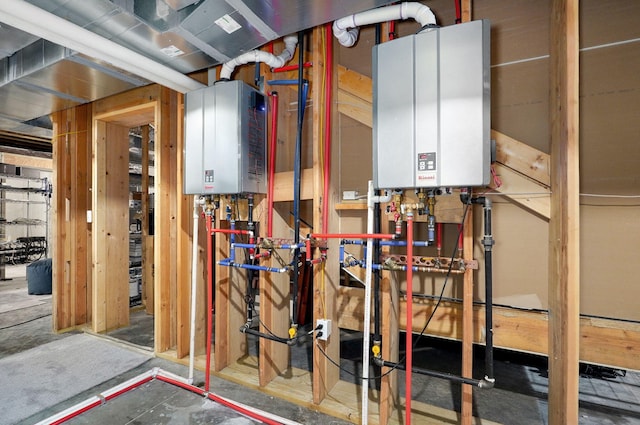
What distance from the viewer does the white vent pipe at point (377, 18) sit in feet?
5.39

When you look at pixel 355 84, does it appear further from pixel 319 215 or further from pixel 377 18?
pixel 319 215

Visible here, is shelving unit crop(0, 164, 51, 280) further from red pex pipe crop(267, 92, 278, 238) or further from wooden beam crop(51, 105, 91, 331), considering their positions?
red pex pipe crop(267, 92, 278, 238)

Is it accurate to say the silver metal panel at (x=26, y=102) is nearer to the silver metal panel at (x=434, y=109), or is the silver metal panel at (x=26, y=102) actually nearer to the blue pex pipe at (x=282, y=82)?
the blue pex pipe at (x=282, y=82)

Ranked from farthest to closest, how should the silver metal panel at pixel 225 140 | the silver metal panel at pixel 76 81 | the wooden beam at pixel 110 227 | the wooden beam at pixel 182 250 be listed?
the wooden beam at pixel 110 227 < the wooden beam at pixel 182 250 < the silver metal panel at pixel 76 81 < the silver metal panel at pixel 225 140

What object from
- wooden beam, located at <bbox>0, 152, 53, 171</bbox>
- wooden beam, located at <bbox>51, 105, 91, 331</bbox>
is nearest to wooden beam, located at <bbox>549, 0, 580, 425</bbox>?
wooden beam, located at <bbox>51, 105, 91, 331</bbox>

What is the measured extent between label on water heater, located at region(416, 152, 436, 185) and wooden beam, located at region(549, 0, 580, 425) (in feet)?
1.85

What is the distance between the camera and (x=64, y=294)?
3.46 metres

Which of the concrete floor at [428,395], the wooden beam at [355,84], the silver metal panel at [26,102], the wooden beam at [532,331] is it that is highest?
the silver metal panel at [26,102]

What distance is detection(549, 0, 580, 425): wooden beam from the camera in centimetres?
138

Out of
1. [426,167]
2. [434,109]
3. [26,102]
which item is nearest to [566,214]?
[426,167]

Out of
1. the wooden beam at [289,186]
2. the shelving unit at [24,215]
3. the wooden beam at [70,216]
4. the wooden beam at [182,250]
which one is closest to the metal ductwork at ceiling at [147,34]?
the wooden beam at [182,250]

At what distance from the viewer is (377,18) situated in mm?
1821

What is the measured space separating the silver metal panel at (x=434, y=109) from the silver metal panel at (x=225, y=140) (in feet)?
2.94

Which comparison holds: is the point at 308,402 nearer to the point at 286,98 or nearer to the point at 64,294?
the point at 286,98
